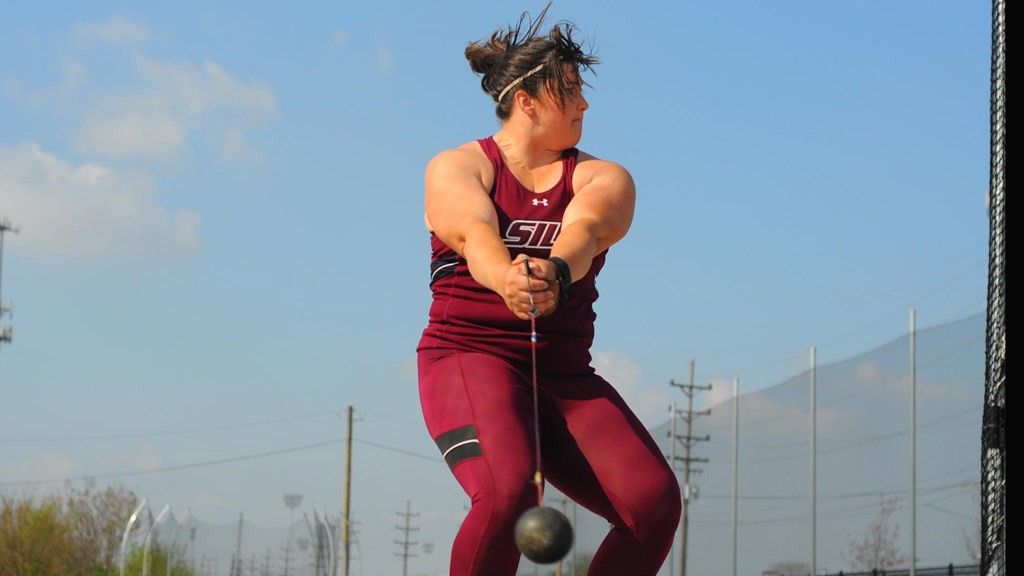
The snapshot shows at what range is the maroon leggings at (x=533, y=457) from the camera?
4.19m

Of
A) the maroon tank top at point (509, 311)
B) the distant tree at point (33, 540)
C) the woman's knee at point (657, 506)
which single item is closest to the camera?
the woman's knee at point (657, 506)

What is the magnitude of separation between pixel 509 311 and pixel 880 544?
49.1m

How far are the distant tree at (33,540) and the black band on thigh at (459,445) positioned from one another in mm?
24230

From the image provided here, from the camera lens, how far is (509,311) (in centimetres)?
457

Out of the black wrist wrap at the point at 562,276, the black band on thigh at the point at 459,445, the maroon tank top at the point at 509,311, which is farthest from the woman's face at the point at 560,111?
the black band on thigh at the point at 459,445

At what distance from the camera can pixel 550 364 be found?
15.2 feet

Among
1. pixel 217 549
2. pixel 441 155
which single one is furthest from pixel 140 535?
pixel 441 155

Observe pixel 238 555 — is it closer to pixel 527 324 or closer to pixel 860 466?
pixel 860 466

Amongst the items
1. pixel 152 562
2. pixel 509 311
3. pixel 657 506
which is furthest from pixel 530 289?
pixel 152 562

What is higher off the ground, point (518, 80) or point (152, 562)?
point (518, 80)

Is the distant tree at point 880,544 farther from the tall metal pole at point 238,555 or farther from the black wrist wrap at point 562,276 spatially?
the black wrist wrap at point 562,276

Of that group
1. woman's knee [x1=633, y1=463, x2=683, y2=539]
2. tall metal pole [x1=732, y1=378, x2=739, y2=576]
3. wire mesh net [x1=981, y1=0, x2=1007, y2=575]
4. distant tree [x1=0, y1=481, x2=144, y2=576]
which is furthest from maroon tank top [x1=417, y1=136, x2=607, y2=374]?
tall metal pole [x1=732, y1=378, x2=739, y2=576]

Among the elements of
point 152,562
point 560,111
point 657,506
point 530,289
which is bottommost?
point 657,506
